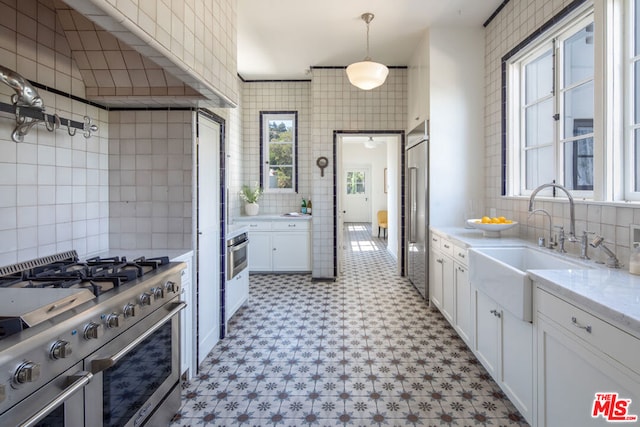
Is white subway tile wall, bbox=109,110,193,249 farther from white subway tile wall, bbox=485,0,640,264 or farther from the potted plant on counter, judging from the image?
the potted plant on counter

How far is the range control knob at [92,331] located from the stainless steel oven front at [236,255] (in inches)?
71.0

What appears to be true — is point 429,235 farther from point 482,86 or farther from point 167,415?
point 167,415

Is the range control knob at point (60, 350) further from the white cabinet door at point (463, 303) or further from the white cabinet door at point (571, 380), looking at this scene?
the white cabinet door at point (463, 303)

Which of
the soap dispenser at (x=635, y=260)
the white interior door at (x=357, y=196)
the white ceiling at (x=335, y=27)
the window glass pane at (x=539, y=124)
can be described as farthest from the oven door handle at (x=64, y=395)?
the white interior door at (x=357, y=196)

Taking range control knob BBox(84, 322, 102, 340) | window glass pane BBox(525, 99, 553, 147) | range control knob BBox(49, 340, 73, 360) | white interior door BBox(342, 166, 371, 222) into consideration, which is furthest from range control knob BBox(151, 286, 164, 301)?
white interior door BBox(342, 166, 371, 222)

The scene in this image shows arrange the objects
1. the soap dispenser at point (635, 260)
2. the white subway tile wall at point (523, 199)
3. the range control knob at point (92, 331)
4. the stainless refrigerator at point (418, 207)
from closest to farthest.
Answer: the range control knob at point (92, 331) → the soap dispenser at point (635, 260) → the white subway tile wall at point (523, 199) → the stainless refrigerator at point (418, 207)

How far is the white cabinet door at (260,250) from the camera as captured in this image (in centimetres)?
513

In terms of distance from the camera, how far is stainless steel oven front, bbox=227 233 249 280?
3.05 m

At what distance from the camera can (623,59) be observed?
195 cm

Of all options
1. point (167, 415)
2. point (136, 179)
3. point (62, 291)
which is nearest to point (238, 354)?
point (167, 415)

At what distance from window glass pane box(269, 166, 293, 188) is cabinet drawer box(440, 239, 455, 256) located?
2966 mm

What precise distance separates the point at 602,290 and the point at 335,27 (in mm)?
3486

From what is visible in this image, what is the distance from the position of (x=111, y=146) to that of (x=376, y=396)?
2324mm

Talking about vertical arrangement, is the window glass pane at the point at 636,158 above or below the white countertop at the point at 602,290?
above
